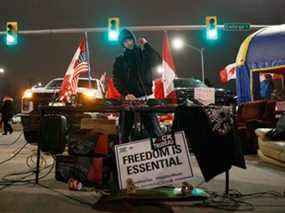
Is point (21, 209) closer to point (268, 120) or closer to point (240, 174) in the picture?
point (240, 174)

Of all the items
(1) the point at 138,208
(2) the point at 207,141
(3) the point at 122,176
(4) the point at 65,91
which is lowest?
(1) the point at 138,208

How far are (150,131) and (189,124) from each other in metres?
0.78

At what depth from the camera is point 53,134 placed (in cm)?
538

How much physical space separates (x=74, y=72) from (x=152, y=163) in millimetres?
5901

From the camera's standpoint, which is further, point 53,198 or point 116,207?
point 53,198

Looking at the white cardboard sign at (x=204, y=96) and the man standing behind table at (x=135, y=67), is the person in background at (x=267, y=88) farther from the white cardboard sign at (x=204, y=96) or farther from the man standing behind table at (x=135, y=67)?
the white cardboard sign at (x=204, y=96)

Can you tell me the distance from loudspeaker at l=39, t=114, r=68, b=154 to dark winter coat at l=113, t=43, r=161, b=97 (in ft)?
3.42

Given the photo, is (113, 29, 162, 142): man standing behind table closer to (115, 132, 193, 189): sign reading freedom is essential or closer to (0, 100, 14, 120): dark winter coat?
(115, 132, 193, 189): sign reading freedom is essential

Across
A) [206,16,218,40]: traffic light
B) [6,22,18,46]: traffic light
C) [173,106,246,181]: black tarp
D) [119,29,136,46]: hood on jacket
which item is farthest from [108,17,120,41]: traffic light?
[173,106,246,181]: black tarp

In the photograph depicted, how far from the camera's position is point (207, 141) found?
15.6ft

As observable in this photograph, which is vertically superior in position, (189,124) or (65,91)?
(65,91)

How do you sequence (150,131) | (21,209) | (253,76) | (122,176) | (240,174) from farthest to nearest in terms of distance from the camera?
(253,76) < (240,174) < (150,131) < (122,176) < (21,209)

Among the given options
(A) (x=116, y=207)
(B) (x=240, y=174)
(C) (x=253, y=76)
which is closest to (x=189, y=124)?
(A) (x=116, y=207)

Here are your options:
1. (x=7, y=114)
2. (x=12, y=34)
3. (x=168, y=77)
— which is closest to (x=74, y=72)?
(x=168, y=77)
